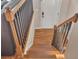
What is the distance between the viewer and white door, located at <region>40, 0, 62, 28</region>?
7.06 meters

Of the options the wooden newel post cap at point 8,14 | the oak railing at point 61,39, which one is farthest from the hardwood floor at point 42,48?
the wooden newel post cap at point 8,14

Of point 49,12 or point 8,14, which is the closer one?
point 8,14

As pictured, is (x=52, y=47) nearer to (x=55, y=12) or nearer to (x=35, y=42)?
(x=35, y=42)

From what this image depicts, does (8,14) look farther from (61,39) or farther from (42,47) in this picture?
(42,47)

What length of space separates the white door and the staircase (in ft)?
5.13

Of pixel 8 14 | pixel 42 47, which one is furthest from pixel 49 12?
pixel 8 14

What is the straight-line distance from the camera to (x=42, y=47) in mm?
4363

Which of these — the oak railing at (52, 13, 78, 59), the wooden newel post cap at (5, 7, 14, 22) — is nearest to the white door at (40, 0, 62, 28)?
the oak railing at (52, 13, 78, 59)

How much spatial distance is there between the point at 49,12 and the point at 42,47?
3.07 metres

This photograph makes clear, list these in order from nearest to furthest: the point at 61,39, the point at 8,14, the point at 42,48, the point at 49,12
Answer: the point at 8,14 < the point at 61,39 < the point at 42,48 < the point at 49,12

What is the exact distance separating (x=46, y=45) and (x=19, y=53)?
1867 mm

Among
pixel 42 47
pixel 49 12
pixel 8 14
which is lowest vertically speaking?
pixel 49 12

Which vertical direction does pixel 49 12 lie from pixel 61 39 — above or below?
A: below

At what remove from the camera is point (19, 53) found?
2.76 meters
